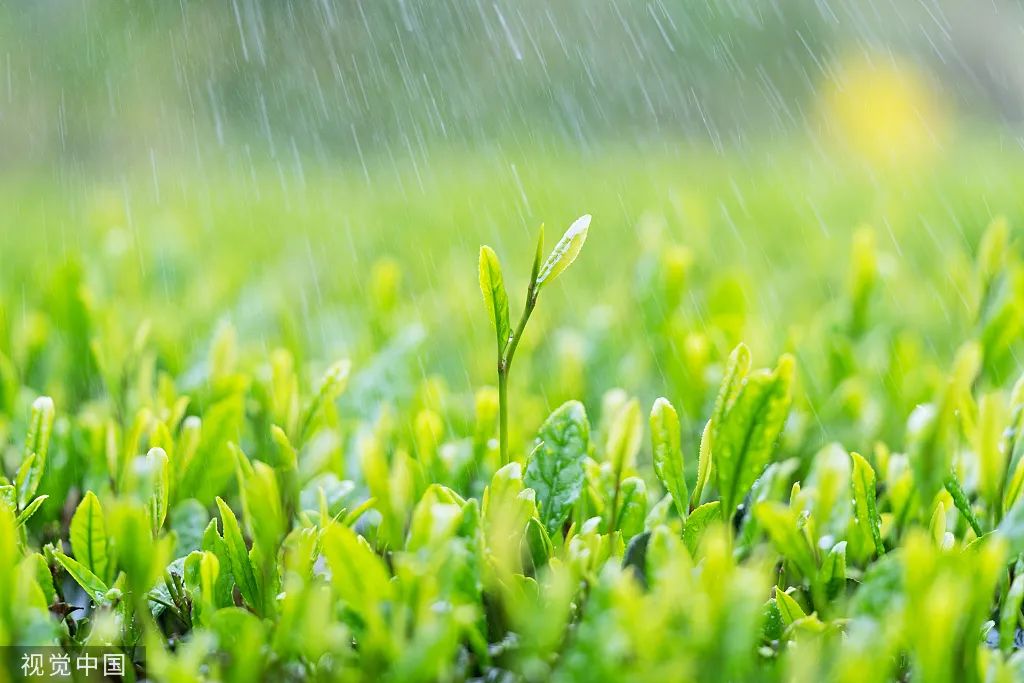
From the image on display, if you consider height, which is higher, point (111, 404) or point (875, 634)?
point (111, 404)

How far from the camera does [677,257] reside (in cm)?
163

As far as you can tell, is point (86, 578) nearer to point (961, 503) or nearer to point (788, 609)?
point (788, 609)

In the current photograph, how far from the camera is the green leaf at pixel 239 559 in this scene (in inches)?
35.9

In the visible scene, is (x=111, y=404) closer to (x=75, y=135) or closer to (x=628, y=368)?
(x=628, y=368)

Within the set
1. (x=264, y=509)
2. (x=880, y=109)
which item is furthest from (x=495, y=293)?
(x=880, y=109)

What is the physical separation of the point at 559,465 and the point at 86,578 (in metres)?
0.45

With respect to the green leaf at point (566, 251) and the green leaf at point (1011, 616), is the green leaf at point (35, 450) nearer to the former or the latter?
the green leaf at point (566, 251)

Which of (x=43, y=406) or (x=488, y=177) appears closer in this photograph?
(x=43, y=406)

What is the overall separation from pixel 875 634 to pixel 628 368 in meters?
0.85

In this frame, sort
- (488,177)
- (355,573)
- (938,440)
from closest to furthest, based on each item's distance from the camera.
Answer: (355,573)
(938,440)
(488,177)

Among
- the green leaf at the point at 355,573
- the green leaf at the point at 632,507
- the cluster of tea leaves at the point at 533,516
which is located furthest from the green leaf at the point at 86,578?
the green leaf at the point at 632,507

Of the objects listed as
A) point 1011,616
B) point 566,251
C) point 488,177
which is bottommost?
point 1011,616

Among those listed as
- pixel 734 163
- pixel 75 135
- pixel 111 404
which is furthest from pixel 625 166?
pixel 75 135

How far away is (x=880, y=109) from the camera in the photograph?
11039 mm
